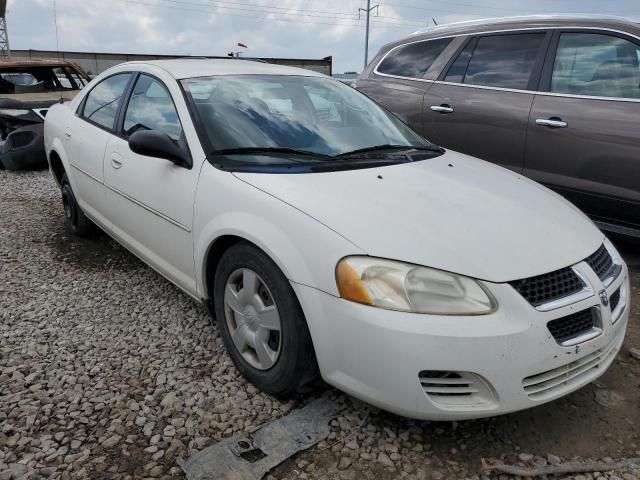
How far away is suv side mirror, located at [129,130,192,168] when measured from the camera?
2.68 m

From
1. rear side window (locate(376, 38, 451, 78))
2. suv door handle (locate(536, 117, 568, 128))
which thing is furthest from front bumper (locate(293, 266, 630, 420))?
rear side window (locate(376, 38, 451, 78))

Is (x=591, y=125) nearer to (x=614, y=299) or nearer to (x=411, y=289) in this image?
(x=614, y=299)

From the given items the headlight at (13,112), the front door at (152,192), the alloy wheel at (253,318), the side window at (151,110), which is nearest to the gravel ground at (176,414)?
the alloy wheel at (253,318)

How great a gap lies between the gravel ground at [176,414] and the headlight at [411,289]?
24.9 inches

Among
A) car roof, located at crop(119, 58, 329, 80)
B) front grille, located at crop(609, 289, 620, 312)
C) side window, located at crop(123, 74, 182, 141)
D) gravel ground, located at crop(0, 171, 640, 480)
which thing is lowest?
gravel ground, located at crop(0, 171, 640, 480)

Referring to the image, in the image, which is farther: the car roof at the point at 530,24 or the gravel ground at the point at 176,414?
the car roof at the point at 530,24

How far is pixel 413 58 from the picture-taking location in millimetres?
5039

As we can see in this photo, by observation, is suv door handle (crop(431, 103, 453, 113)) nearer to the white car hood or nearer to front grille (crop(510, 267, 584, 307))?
the white car hood

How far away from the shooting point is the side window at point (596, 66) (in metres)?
3.69

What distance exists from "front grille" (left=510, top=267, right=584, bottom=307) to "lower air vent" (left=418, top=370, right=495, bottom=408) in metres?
0.35

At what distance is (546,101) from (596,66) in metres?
0.39

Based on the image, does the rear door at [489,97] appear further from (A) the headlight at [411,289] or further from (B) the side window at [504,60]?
(A) the headlight at [411,289]

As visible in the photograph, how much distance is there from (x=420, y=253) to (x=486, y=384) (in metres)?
0.52

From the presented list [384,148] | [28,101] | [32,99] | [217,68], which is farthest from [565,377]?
[32,99]
